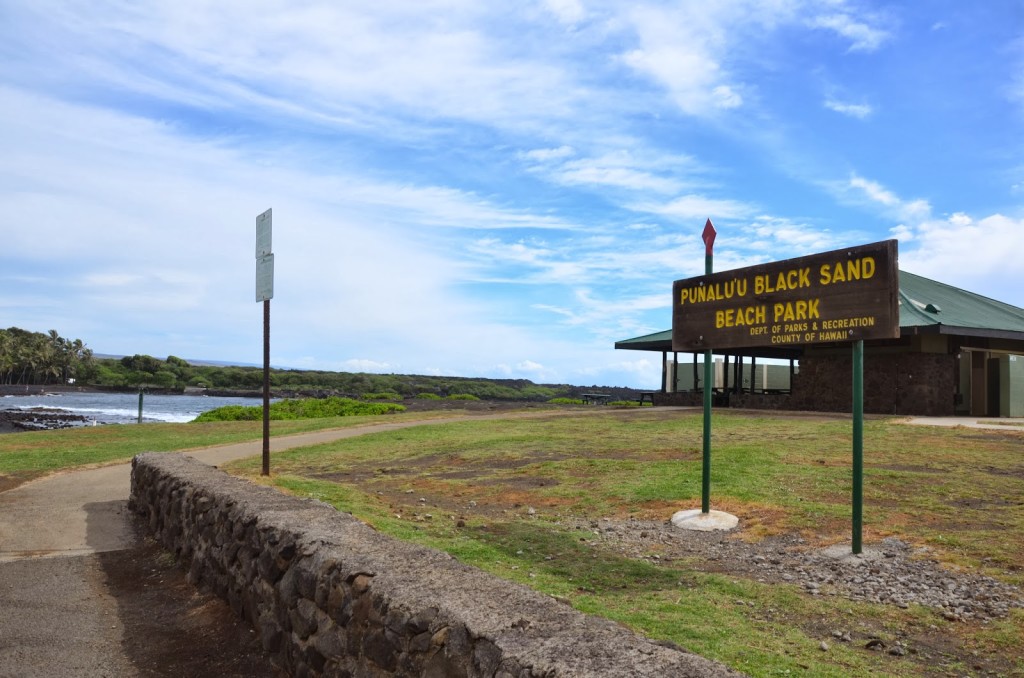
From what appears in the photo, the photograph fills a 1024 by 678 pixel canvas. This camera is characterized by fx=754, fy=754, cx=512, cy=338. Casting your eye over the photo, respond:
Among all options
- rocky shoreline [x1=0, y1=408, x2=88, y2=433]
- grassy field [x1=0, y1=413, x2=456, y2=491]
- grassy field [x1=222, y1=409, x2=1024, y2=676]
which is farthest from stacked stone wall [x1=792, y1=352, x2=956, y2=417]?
rocky shoreline [x1=0, y1=408, x2=88, y2=433]

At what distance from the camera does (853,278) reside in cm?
786

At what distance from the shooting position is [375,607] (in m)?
3.88

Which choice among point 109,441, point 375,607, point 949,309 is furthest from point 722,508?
point 949,309

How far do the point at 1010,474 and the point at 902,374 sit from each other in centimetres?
1408

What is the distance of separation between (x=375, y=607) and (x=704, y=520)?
19.6 feet

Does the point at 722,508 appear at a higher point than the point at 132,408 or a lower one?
higher

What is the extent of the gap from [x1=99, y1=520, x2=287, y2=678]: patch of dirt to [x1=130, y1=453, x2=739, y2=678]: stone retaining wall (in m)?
0.15

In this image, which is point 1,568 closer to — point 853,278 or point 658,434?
point 853,278

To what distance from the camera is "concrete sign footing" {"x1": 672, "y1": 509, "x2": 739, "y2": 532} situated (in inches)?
347

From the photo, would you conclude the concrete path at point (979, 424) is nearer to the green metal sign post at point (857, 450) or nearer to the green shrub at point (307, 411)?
the green metal sign post at point (857, 450)

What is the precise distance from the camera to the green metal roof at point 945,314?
856 inches

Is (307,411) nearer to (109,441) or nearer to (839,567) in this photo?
(109,441)

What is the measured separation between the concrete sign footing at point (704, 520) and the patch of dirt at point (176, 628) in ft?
17.0

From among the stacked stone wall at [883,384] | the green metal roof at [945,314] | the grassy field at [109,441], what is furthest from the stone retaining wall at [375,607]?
the stacked stone wall at [883,384]
